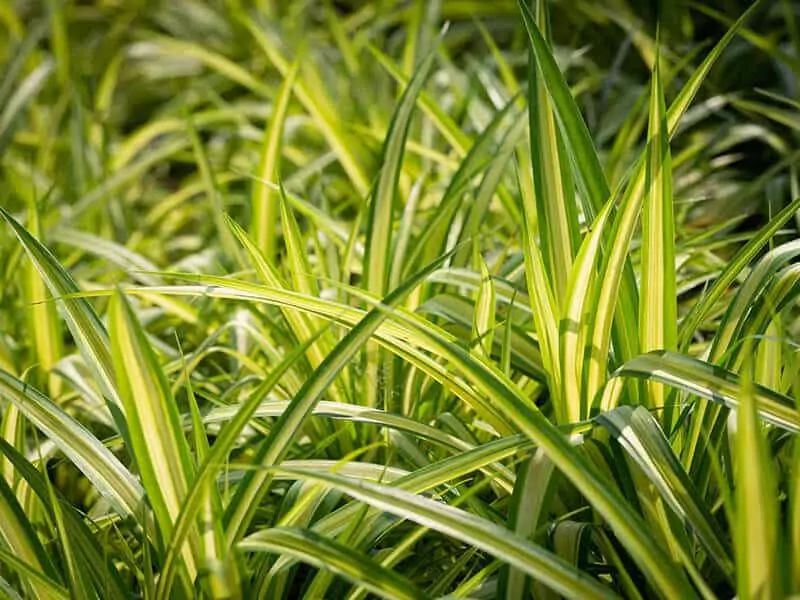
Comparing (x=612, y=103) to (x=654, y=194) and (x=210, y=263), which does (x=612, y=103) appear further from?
(x=654, y=194)

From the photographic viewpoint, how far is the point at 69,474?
5.07 ft

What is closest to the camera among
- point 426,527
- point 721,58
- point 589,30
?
point 426,527

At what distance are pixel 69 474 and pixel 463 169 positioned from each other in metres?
0.76

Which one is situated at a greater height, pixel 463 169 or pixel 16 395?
pixel 463 169

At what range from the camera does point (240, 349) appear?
1572 mm

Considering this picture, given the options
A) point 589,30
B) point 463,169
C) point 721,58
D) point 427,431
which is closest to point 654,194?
point 427,431

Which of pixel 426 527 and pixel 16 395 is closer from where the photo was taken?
pixel 426 527

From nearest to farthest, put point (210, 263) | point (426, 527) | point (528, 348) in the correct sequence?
point (426, 527) → point (528, 348) → point (210, 263)

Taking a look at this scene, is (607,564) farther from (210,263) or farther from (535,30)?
(210,263)

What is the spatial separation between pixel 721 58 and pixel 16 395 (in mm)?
1741

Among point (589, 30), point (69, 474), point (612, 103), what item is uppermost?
point (589, 30)

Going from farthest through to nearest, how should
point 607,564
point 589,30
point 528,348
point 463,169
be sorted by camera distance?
point 589,30
point 463,169
point 528,348
point 607,564

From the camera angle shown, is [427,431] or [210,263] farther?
[210,263]

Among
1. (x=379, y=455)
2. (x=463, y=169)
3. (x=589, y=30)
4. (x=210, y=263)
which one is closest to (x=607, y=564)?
(x=379, y=455)
